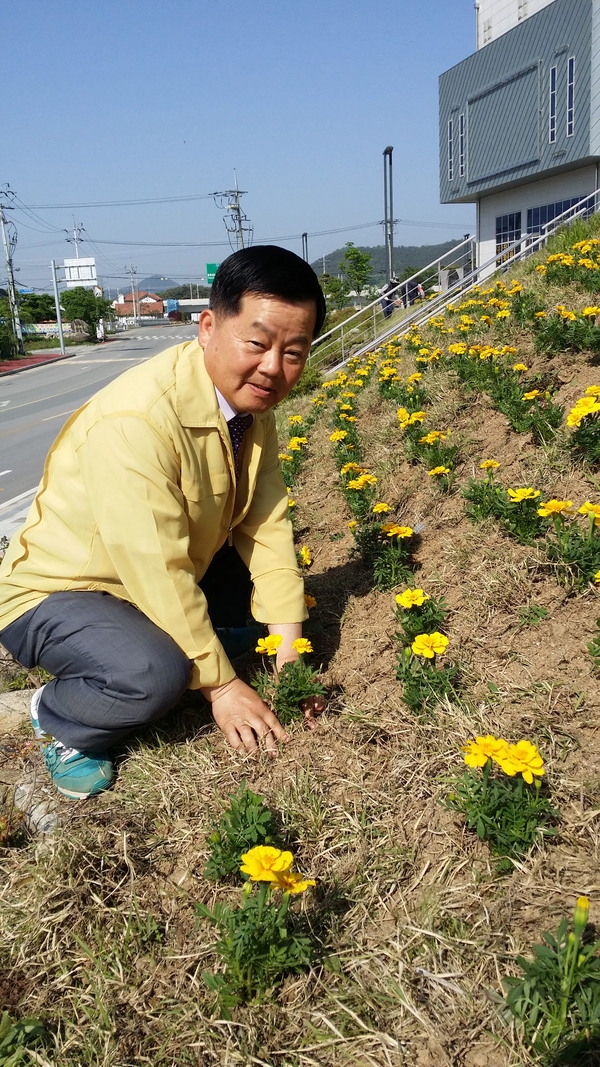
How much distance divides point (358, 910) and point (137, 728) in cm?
93

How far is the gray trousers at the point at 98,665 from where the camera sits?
7.54 ft

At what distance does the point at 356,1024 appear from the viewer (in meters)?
1.61

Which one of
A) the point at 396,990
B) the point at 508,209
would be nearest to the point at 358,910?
the point at 396,990

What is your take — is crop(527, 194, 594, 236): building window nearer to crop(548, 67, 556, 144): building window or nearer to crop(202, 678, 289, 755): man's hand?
crop(548, 67, 556, 144): building window

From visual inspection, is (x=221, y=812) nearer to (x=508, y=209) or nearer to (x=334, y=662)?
(x=334, y=662)

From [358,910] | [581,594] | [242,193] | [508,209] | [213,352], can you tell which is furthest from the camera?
[242,193]

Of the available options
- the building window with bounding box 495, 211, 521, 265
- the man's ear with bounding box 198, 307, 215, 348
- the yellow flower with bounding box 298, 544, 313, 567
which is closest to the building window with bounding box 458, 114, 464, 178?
the building window with bounding box 495, 211, 521, 265

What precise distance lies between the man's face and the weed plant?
1.60 metres

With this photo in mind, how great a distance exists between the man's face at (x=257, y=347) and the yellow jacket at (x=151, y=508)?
83 millimetres

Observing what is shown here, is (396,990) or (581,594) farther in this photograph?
(581,594)

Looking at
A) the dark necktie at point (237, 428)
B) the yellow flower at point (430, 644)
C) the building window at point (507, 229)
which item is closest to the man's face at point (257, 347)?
the dark necktie at point (237, 428)

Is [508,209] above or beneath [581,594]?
above

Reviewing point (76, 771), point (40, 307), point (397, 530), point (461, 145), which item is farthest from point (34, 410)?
point (40, 307)

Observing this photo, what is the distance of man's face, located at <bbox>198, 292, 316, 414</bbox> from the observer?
2.24 meters
